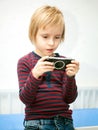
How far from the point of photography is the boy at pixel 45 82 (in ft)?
3.10

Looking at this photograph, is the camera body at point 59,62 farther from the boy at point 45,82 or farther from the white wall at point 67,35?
the white wall at point 67,35

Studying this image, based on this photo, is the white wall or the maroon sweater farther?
the white wall

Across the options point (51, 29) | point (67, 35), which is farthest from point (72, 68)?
point (67, 35)

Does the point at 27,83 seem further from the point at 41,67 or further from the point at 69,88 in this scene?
the point at 69,88

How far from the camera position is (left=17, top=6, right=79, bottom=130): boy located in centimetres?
94

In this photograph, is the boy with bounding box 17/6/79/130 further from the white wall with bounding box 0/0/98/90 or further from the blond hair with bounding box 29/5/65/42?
the white wall with bounding box 0/0/98/90

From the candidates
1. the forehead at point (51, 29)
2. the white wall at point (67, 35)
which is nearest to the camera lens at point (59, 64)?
the forehead at point (51, 29)

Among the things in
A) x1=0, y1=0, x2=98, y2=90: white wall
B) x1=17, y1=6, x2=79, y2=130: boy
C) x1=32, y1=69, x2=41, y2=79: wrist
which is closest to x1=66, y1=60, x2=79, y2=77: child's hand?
x1=17, y1=6, x2=79, y2=130: boy

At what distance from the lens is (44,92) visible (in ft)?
3.27

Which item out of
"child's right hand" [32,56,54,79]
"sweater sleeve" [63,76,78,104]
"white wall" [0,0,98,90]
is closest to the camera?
"child's right hand" [32,56,54,79]

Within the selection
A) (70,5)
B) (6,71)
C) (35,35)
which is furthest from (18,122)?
(70,5)

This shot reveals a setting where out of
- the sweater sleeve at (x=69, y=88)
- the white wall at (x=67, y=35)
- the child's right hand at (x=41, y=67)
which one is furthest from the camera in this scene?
the white wall at (x=67, y=35)

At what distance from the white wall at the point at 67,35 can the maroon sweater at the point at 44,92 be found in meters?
0.63

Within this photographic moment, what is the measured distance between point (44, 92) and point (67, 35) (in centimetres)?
80
